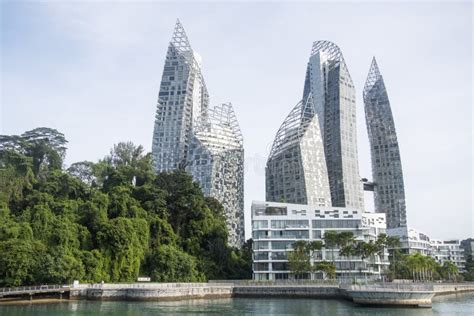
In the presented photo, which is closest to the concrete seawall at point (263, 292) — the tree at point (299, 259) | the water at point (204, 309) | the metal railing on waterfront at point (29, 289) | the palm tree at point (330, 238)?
the water at point (204, 309)

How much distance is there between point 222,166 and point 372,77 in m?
84.1

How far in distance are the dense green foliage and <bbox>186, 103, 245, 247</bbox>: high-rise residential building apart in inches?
954

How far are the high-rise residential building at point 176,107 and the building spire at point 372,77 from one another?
2713 inches

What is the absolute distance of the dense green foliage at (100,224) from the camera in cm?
6775

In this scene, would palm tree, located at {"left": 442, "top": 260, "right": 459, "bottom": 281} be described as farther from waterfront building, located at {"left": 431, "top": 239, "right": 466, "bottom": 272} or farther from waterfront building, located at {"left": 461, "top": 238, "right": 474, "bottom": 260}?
waterfront building, located at {"left": 461, "top": 238, "right": 474, "bottom": 260}

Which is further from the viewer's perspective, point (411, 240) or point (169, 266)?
point (411, 240)

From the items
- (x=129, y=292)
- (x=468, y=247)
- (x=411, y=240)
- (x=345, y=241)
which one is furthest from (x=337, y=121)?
(x=129, y=292)

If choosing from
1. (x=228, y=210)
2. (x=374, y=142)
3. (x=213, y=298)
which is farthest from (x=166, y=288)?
(x=374, y=142)

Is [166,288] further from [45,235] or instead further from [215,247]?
[215,247]

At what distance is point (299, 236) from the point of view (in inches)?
3949

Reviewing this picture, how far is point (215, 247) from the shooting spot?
320 feet

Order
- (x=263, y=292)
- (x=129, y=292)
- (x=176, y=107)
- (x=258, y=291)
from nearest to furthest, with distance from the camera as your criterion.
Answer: (x=129, y=292) < (x=263, y=292) < (x=258, y=291) < (x=176, y=107)

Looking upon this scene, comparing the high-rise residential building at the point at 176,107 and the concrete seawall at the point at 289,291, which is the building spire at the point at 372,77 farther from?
the concrete seawall at the point at 289,291

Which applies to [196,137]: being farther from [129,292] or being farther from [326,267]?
[129,292]
